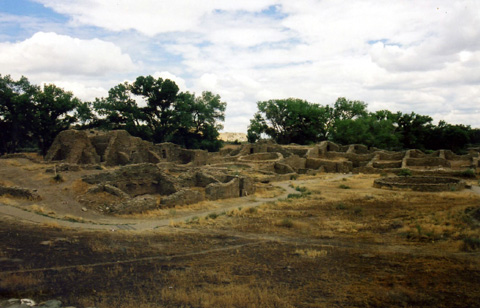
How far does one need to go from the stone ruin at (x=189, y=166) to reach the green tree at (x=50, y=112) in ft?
28.7

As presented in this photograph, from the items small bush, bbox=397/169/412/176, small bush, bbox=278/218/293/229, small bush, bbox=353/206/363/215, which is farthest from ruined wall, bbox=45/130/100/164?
small bush, bbox=397/169/412/176

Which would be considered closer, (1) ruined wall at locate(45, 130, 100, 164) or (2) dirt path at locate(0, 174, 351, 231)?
(2) dirt path at locate(0, 174, 351, 231)

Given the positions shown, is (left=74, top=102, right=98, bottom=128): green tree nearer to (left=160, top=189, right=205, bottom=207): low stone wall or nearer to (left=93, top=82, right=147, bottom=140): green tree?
(left=93, top=82, right=147, bottom=140): green tree

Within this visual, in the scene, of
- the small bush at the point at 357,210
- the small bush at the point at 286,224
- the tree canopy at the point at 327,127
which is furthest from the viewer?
the tree canopy at the point at 327,127

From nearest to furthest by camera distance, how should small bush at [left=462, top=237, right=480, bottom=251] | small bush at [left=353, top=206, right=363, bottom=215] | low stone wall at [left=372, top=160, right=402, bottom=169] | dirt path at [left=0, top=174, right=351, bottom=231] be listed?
small bush at [left=462, top=237, right=480, bottom=251] → dirt path at [left=0, top=174, right=351, bottom=231] → small bush at [left=353, top=206, right=363, bottom=215] → low stone wall at [left=372, top=160, right=402, bottom=169]

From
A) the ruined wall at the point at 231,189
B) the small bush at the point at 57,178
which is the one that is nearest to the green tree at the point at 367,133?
the ruined wall at the point at 231,189

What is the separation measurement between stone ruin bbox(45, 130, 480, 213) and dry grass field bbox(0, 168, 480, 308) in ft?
17.2

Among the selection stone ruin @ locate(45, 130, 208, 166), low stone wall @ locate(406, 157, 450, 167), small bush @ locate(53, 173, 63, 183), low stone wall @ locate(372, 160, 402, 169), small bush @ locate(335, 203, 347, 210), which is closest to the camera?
small bush @ locate(335, 203, 347, 210)

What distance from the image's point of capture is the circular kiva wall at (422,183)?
22.7 meters

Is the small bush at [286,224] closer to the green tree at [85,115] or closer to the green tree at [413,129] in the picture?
the green tree at [85,115]

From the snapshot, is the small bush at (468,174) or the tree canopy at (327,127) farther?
the tree canopy at (327,127)

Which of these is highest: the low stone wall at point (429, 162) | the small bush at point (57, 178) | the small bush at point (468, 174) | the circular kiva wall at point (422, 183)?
the low stone wall at point (429, 162)

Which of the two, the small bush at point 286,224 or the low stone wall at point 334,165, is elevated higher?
the low stone wall at point 334,165

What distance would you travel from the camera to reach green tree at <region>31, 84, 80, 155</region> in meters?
40.7
